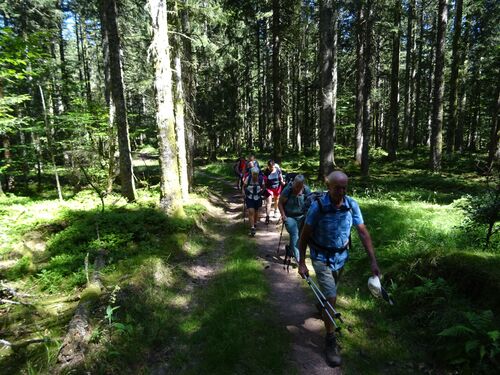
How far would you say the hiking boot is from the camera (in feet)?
14.1

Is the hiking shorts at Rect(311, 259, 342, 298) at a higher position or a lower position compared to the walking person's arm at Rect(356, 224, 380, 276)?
lower

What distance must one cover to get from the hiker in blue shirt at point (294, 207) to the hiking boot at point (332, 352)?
2644mm

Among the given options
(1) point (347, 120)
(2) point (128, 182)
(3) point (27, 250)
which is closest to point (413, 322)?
(3) point (27, 250)

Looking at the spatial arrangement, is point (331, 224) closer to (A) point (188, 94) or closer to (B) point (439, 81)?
(A) point (188, 94)

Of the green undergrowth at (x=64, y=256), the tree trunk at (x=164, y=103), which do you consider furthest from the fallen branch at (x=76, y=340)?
the tree trunk at (x=164, y=103)

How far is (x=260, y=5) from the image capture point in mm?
20562

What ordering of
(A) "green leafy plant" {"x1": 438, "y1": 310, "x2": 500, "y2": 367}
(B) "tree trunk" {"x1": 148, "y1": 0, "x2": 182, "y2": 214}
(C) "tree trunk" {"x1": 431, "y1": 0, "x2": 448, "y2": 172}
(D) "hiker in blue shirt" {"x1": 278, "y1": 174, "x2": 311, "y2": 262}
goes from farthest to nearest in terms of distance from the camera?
(C) "tree trunk" {"x1": 431, "y1": 0, "x2": 448, "y2": 172}
(B) "tree trunk" {"x1": 148, "y1": 0, "x2": 182, "y2": 214}
(D) "hiker in blue shirt" {"x1": 278, "y1": 174, "x2": 311, "y2": 262}
(A) "green leafy plant" {"x1": 438, "y1": 310, "x2": 500, "y2": 367}

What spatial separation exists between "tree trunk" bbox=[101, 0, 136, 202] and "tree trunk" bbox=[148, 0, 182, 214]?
2.84 meters

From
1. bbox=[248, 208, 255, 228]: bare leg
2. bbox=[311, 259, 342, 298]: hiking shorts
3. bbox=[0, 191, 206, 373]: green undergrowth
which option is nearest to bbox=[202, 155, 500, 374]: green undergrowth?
bbox=[311, 259, 342, 298]: hiking shorts

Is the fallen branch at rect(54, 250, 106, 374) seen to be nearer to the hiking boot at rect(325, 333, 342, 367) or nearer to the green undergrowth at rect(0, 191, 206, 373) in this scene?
the green undergrowth at rect(0, 191, 206, 373)

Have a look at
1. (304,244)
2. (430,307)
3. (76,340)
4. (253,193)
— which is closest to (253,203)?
(253,193)

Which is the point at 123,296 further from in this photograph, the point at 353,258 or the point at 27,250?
the point at 353,258

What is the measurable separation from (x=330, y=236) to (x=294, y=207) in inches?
108

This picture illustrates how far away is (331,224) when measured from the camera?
4414mm
